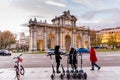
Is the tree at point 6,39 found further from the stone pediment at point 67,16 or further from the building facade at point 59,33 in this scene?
the stone pediment at point 67,16

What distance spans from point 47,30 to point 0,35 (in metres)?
43.7

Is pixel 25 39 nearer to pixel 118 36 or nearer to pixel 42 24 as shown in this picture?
pixel 118 36

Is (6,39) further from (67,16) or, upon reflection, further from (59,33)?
(59,33)

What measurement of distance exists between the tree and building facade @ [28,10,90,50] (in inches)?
1259

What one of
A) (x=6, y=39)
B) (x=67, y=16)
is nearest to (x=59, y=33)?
(x=67, y=16)

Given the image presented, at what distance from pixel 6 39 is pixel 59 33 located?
40.0m

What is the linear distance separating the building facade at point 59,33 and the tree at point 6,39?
3198 cm

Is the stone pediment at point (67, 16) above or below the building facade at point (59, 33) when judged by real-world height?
above

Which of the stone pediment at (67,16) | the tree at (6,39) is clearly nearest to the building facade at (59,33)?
the stone pediment at (67,16)

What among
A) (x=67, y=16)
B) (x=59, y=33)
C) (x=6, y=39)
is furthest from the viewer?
(x=6, y=39)

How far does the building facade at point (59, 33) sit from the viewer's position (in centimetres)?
8569

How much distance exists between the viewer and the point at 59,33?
94625 millimetres

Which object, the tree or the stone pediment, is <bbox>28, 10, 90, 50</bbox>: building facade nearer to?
the stone pediment

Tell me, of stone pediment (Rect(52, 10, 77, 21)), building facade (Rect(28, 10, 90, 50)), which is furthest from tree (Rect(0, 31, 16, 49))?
stone pediment (Rect(52, 10, 77, 21))
